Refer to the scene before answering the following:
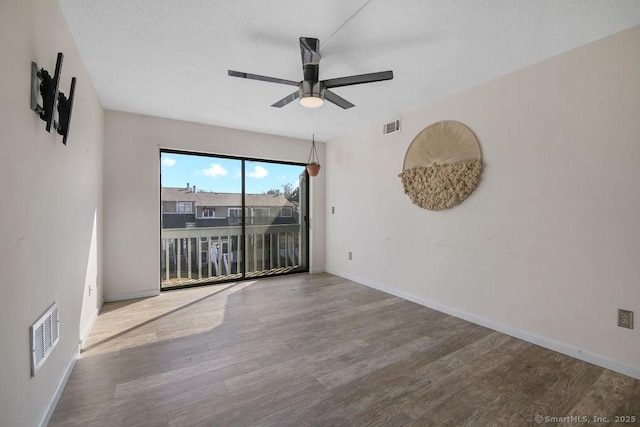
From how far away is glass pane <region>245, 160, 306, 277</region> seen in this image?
185 inches

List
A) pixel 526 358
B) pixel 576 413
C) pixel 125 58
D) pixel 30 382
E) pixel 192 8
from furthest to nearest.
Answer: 1. pixel 125 58
2. pixel 526 358
3. pixel 192 8
4. pixel 576 413
5. pixel 30 382

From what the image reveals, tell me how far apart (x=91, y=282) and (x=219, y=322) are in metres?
1.31

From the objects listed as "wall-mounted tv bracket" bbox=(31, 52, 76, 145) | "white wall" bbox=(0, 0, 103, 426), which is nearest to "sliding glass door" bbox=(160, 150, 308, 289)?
"white wall" bbox=(0, 0, 103, 426)

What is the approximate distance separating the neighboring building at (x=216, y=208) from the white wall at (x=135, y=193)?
30 cm

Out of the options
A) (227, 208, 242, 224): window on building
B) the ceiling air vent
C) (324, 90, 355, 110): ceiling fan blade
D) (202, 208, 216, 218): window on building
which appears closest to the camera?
(324, 90, 355, 110): ceiling fan blade

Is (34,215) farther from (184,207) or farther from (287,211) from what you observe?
(287,211)

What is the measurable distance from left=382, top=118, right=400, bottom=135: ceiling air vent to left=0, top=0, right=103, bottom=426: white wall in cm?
332

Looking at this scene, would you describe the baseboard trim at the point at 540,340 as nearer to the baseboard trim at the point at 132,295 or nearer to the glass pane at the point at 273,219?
the glass pane at the point at 273,219

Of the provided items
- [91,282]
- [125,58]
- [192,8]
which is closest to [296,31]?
[192,8]

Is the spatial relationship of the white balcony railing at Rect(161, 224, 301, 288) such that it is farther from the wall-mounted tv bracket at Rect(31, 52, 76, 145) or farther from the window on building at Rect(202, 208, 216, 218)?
the wall-mounted tv bracket at Rect(31, 52, 76, 145)

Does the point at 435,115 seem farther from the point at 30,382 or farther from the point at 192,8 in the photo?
the point at 30,382

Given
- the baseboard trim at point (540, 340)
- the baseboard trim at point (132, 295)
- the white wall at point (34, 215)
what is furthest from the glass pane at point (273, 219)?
the white wall at point (34, 215)

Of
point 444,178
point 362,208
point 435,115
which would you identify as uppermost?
point 435,115

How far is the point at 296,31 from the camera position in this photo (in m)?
2.01
